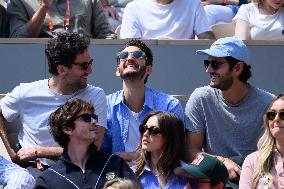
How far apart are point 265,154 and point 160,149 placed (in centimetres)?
71

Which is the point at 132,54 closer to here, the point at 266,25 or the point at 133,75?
the point at 133,75

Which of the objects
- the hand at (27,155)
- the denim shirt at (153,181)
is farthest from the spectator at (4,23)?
the denim shirt at (153,181)

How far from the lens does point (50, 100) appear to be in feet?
22.8

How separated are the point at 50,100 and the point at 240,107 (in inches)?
55.6

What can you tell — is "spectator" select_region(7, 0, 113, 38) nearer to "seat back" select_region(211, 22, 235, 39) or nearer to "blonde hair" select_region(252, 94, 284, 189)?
"seat back" select_region(211, 22, 235, 39)

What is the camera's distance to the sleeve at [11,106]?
23.0 ft

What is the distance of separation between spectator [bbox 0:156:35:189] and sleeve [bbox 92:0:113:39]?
2.77 meters

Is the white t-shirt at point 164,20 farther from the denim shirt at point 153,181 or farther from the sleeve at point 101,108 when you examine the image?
the denim shirt at point 153,181

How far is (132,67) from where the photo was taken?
708 cm

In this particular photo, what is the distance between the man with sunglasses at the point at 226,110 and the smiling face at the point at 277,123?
475 mm

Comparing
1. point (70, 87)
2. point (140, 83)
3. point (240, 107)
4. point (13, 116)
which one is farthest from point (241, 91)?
point (13, 116)

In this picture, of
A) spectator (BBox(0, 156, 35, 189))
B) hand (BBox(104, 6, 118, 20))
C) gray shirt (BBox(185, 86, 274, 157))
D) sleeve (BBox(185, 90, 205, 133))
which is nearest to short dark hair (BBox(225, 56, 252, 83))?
gray shirt (BBox(185, 86, 274, 157))

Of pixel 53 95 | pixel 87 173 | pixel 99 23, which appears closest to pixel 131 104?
pixel 53 95

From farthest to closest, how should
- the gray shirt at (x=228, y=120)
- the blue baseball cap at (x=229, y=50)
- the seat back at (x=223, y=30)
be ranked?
1. the seat back at (x=223, y=30)
2. the blue baseball cap at (x=229, y=50)
3. the gray shirt at (x=228, y=120)
